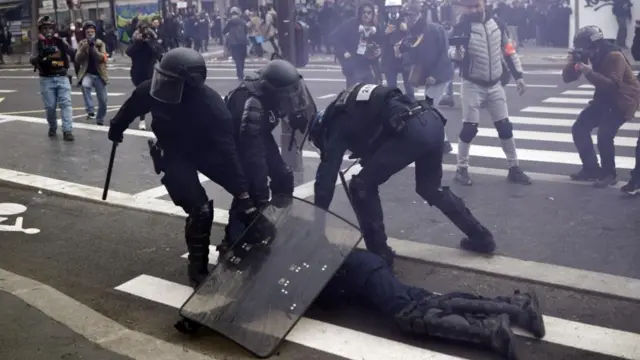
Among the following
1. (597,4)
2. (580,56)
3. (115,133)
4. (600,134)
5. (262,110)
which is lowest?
(600,134)

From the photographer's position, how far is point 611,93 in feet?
24.4

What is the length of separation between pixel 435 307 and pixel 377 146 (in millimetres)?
1380

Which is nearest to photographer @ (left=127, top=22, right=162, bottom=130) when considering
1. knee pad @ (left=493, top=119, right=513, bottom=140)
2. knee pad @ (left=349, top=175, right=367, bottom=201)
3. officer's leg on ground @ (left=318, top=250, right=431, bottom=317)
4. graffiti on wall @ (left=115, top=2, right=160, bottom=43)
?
knee pad @ (left=493, top=119, right=513, bottom=140)

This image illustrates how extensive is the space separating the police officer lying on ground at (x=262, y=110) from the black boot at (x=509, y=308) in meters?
1.31

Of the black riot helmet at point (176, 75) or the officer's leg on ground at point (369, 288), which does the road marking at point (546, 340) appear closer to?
the officer's leg on ground at point (369, 288)

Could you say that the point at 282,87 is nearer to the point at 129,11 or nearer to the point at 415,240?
the point at 415,240

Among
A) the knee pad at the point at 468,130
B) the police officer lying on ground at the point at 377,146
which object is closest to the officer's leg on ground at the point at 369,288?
the police officer lying on ground at the point at 377,146

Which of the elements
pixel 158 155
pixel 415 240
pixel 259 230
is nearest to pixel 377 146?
pixel 259 230

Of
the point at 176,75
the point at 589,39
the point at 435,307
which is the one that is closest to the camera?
the point at 435,307

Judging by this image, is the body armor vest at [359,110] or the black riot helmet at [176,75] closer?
the black riot helmet at [176,75]

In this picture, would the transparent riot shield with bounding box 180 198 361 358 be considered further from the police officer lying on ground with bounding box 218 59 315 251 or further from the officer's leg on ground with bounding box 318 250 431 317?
the police officer lying on ground with bounding box 218 59 315 251

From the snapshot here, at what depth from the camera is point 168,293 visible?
527cm

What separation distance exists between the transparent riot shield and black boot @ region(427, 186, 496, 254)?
3.58 feet

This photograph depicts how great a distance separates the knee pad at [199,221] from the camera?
202 inches
